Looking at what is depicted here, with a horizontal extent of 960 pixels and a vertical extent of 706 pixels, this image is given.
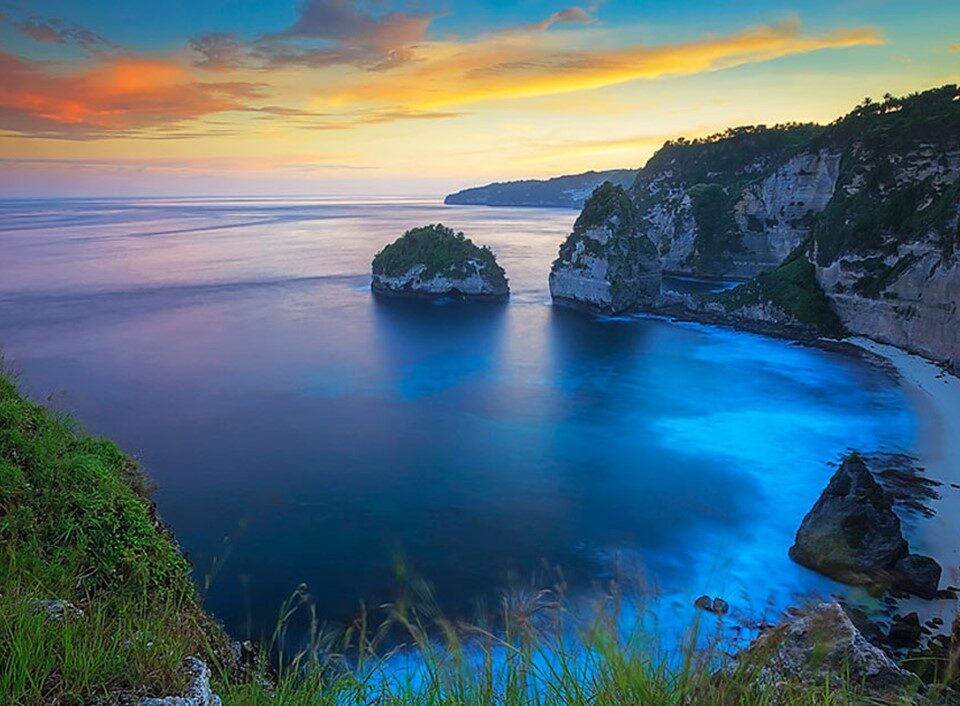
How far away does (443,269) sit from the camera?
197 feet

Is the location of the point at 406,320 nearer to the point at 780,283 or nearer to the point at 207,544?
the point at 780,283

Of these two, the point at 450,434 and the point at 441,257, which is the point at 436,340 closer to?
the point at 441,257

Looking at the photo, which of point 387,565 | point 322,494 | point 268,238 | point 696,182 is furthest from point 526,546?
point 268,238

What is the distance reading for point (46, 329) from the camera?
43.1m

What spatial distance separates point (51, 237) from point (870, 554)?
12660 centimetres

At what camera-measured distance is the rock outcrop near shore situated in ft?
48.7

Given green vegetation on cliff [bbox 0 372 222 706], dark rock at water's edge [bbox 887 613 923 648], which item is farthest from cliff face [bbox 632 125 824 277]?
green vegetation on cliff [bbox 0 372 222 706]

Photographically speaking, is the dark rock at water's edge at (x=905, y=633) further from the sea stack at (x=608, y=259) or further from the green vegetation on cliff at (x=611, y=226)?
the green vegetation on cliff at (x=611, y=226)

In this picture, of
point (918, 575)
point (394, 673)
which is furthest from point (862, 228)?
point (394, 673)

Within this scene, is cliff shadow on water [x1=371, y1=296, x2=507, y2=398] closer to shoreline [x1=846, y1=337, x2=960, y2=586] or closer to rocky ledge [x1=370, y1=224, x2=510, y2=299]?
rocky ledge [x1=370, y1=224, x2=510, y2=299]

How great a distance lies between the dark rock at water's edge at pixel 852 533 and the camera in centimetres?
1534

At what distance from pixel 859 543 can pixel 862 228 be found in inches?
1281

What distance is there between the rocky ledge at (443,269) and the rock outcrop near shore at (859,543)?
45.6 metres

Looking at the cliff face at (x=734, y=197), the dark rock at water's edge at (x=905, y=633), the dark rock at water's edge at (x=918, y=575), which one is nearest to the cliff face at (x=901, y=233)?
the cliff face at (x=734, y=197)
